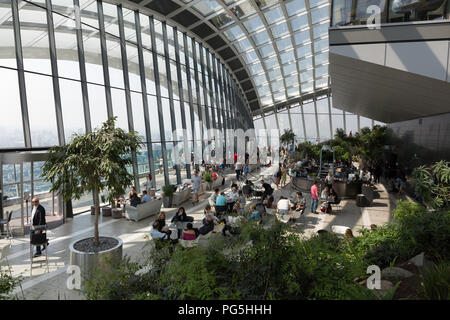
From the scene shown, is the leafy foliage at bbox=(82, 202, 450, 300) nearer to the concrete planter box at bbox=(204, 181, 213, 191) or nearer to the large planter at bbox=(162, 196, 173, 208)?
the large planter at bbox=(162, 196, 173, 208)

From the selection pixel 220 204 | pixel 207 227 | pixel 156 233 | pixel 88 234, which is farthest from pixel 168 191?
pixel 156 233

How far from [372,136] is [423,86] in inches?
501

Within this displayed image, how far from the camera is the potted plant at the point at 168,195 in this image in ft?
39.9

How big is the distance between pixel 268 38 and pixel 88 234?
66.1 ft

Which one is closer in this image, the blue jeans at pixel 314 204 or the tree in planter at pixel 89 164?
the tree in planter at pixel 89 164

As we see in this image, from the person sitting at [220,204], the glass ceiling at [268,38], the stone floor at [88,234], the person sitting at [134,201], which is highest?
the glass ceiling at [268,38]

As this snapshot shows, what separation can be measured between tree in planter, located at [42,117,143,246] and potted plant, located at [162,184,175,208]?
628 centimetres

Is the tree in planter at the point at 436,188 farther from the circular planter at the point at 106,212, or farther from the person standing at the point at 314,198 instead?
the circular planter at the point at 106,212

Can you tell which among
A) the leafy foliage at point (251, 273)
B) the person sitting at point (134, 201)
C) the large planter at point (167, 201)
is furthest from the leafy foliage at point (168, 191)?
the leafy foliage at point (251, 273)

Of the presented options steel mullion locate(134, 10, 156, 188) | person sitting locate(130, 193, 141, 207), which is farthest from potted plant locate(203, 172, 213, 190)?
person sitting locate(130, 193, 141, 207)

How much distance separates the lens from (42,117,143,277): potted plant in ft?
17.8

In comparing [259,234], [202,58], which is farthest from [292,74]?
[259,234]

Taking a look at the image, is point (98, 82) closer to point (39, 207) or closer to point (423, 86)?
point (39, 207)

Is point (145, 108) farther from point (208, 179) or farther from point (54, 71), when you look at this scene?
point (208, 179)
